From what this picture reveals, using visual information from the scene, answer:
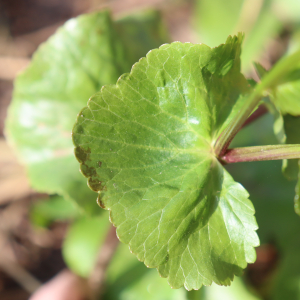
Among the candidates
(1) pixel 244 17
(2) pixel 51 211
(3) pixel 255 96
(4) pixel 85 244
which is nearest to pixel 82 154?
(3) pixel 255 96

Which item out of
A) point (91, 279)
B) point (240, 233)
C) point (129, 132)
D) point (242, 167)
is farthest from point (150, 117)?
point (91, 279)

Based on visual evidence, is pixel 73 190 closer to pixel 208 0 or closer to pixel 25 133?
pixel 25 133

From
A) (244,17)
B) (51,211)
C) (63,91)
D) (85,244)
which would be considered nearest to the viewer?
(63,91)

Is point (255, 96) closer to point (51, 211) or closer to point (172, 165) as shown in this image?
point (172, 165)

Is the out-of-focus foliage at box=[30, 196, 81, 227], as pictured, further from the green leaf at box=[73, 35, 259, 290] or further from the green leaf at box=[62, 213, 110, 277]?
the green leaf at box=[73, 35, 259, 290]

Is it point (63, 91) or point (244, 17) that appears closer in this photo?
point (63, 91)

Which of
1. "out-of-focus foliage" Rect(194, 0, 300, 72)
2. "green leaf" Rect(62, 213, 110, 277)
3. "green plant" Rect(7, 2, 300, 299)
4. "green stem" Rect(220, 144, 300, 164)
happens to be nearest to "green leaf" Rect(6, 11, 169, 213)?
"green leaf" Rect(62, 213, 110, 277)

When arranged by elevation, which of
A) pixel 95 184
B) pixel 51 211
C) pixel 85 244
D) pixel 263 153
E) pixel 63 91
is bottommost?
pixel 85 244

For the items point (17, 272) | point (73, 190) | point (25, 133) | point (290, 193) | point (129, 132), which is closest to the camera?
point (129, 132)
